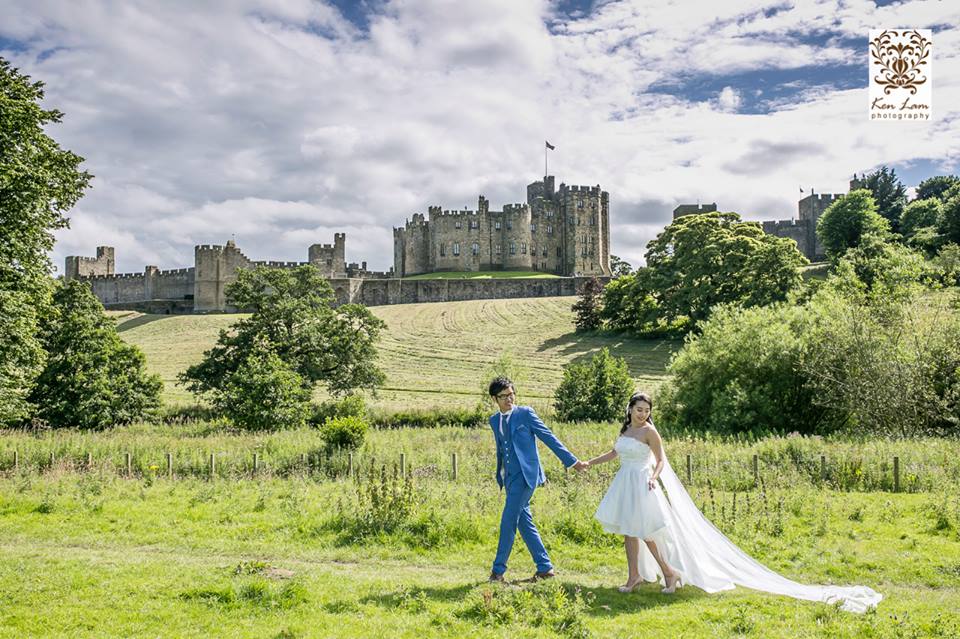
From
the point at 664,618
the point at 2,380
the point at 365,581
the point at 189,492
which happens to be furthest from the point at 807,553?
the point at 2,380

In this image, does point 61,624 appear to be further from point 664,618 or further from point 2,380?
point 2,380

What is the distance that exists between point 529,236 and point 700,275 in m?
47.9

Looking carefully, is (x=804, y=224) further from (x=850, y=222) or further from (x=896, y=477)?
(x=896, y=477)

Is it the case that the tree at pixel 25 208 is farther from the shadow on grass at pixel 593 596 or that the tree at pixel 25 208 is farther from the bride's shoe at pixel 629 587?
the bride's shoe at pixel 629 587

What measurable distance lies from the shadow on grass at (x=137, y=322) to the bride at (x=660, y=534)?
70.3 m

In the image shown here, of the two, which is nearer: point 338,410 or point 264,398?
point 264,398

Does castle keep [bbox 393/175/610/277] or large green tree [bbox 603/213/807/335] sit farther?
castle keep [bbox 393/175/610/277]

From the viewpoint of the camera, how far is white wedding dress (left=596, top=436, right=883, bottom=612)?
7770mm

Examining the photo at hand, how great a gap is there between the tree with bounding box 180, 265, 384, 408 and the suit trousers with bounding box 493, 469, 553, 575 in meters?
23.8

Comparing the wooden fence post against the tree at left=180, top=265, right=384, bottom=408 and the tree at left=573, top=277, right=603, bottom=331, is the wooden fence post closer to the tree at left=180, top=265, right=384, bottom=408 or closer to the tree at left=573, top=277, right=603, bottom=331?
the tree at left=180, top=265, right=384, bottom=408

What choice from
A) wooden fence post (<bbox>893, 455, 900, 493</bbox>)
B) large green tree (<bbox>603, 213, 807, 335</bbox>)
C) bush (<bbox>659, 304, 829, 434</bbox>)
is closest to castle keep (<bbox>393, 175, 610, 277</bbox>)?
large green tree (<bbox>603, 213, 807, 335</bbox>)

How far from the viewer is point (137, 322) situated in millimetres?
72375

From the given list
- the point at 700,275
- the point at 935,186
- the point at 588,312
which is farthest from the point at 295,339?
the point at 935,186

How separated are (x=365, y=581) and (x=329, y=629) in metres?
1.55
